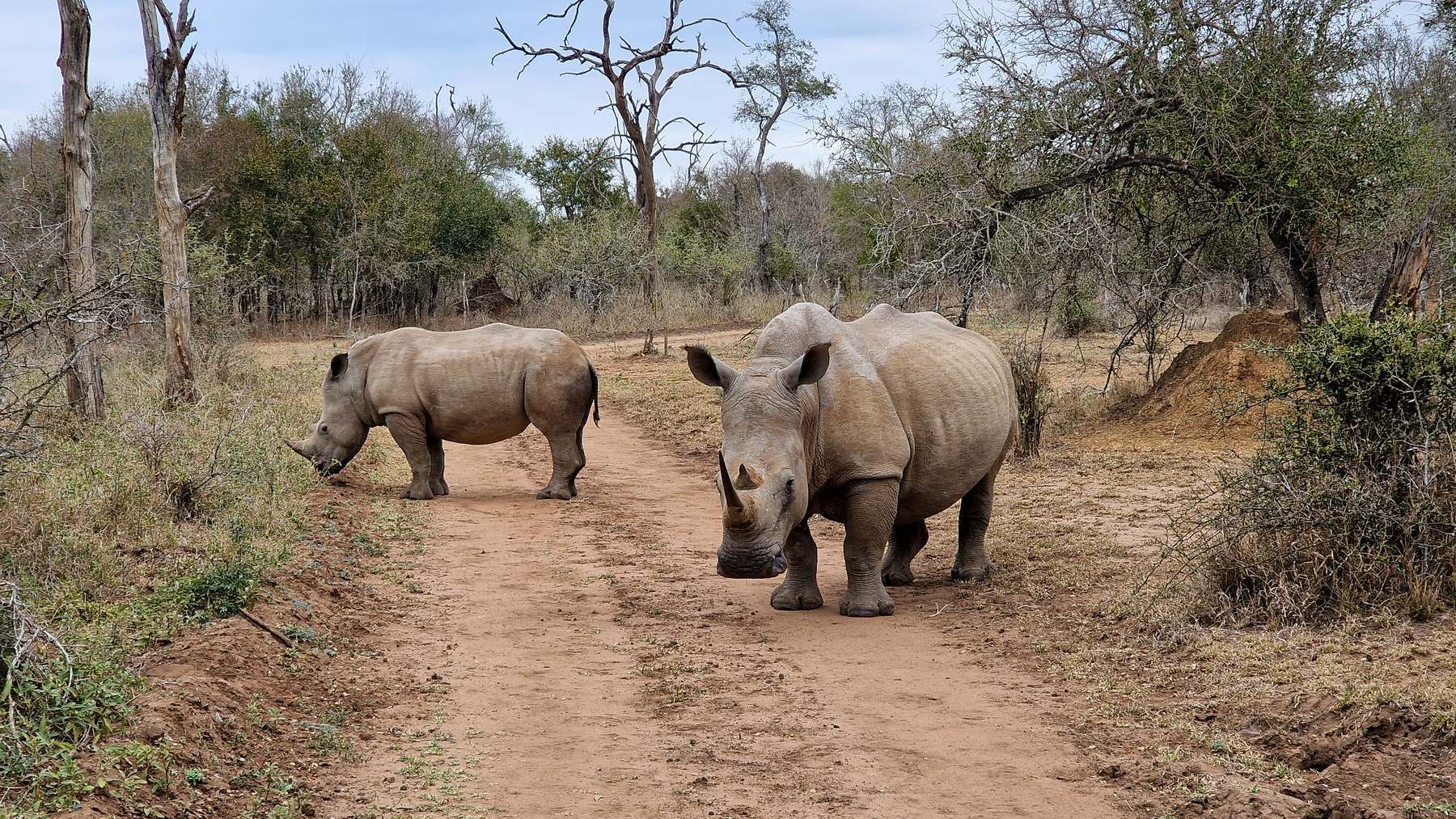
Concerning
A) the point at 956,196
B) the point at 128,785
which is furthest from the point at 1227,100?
the point at 128,785

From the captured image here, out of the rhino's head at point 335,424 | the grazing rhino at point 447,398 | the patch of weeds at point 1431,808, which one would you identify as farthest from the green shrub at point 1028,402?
the patch of weeds at point 1431,808

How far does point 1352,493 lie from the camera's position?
246 inches

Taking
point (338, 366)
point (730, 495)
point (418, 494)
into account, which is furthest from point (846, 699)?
point (338, 366)

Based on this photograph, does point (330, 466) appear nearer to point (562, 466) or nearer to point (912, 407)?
point (562, 466)

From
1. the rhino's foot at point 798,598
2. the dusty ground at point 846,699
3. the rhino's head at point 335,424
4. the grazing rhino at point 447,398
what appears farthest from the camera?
the rhino's head at point 335,424

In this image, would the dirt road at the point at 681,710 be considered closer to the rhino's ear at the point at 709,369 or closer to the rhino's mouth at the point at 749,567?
the rhino's mouth at the point at 749,567

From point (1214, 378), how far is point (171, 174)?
1185 centimetres

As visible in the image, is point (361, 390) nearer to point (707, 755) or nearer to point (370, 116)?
point (707, 755)

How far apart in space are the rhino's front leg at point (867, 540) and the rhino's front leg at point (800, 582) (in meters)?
0.25

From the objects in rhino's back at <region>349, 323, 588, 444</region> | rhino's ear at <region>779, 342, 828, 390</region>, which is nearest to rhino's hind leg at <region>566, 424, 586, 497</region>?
rhino's back at <region>349, 323, 588, 444</region>

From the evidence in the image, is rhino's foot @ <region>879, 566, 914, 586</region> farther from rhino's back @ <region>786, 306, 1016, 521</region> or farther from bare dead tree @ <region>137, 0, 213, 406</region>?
bare dead tree @ <region>137, 0, 213, 406</region>

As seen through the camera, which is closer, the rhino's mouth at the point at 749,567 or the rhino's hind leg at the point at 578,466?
the rhino's mouth at the point at 749,567

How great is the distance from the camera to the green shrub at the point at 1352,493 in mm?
6137

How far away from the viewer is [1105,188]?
14.2 meters
